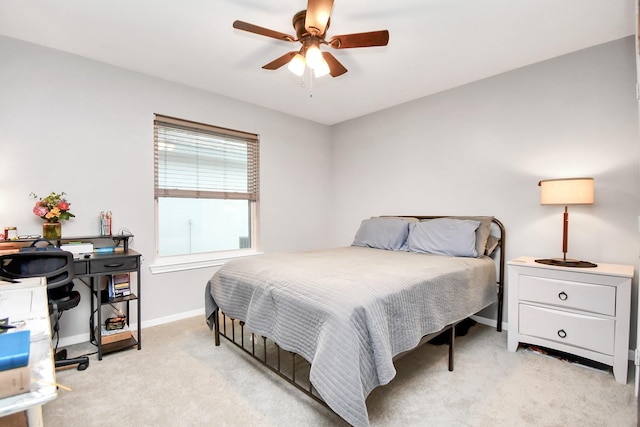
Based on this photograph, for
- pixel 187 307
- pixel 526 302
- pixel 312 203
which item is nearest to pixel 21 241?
pixel 187 307

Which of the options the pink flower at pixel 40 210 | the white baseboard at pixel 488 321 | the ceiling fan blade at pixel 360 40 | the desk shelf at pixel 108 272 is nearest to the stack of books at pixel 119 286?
the desk shelf at pixel 108 272

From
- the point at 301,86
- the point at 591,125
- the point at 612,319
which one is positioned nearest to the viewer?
the point at 612,319

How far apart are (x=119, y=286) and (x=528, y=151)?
385 centimetres

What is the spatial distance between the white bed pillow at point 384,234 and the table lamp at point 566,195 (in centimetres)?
122

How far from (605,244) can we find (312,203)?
10.5 ft

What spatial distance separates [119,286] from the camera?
2.59 metres

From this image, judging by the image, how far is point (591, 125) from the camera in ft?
8.35

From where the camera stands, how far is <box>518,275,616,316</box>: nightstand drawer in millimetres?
2098

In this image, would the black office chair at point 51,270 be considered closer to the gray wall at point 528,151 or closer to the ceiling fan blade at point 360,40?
the ceiling fan blade at point 360,40

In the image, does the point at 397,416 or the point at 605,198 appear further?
the point at 605,198

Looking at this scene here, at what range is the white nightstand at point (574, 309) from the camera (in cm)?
204

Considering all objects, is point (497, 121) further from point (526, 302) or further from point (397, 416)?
point (397, 416)

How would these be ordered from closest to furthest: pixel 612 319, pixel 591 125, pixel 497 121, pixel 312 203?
pixel 612 319 < pixel 591 125 < pixel 497 121 < pixel 312 203

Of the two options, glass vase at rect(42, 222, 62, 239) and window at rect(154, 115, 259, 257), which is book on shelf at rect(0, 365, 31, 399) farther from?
window at rect(154, 115, 259, 257)
